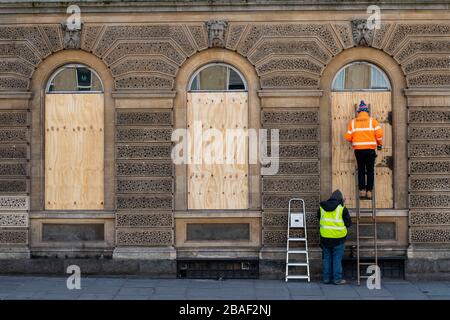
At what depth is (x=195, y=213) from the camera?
1559 centimetres

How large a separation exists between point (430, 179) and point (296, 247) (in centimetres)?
314

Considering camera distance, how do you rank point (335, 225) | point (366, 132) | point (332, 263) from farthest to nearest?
point (366, 132) → point (332, 263) → point (335, 225)

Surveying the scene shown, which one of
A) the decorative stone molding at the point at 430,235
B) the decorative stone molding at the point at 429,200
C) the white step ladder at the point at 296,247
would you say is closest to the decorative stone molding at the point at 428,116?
the decorative stone molding at the point at 429,200

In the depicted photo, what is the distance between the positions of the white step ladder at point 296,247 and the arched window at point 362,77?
105 inches

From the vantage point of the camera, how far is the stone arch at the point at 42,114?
1572 cm

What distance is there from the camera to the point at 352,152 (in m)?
15.7

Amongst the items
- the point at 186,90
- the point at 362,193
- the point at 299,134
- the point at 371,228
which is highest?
the point at 186,90

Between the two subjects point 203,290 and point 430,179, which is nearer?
point 203,290

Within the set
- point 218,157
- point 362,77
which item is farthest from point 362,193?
point 218,157

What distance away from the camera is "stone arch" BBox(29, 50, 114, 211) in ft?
51.6

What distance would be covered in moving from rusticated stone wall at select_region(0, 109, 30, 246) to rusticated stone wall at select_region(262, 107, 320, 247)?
16.6ft

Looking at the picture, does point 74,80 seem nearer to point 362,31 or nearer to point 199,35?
point 199,35
